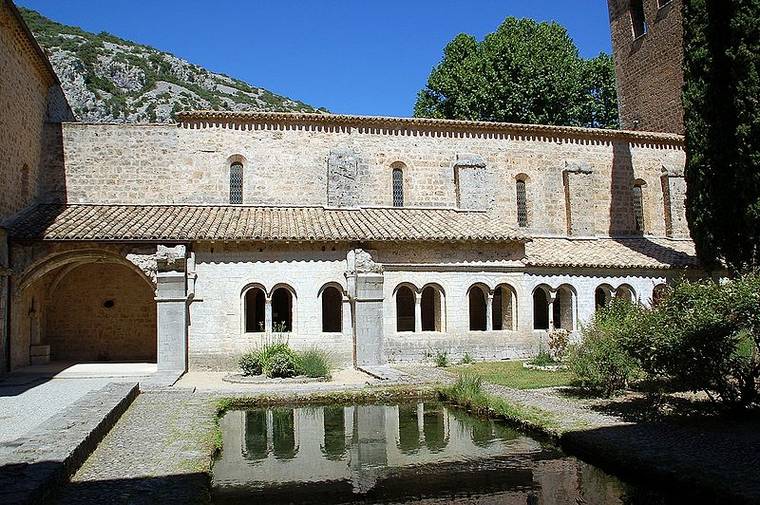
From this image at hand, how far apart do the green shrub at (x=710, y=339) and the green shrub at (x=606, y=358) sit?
93 cm

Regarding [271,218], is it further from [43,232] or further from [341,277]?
[43,232]

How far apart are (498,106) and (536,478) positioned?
90.4 ft

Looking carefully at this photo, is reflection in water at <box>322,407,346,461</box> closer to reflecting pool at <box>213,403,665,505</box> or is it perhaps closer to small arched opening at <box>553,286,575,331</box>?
reflecting pool at <box>213,403,665,505</box>

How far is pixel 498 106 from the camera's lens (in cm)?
3278

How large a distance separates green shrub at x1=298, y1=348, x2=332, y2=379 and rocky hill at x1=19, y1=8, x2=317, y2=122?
37077 mm

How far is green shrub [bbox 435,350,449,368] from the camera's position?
720 inches

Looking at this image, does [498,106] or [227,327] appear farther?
[498,106]

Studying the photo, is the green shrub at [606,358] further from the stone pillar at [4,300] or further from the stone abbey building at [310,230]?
the stone pillar at [4,300]

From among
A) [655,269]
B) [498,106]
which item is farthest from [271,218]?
[498,106]

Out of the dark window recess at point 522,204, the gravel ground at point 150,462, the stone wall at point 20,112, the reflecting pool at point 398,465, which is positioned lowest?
the reflecting pool at point 398,465

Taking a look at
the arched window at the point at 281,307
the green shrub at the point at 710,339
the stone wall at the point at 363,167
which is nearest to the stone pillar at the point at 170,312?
the arched window at the point at 281,307

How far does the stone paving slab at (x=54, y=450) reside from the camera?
19.8 ft

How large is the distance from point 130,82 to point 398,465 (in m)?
55.8

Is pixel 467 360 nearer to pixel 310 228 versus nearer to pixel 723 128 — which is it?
pixel 310 228
